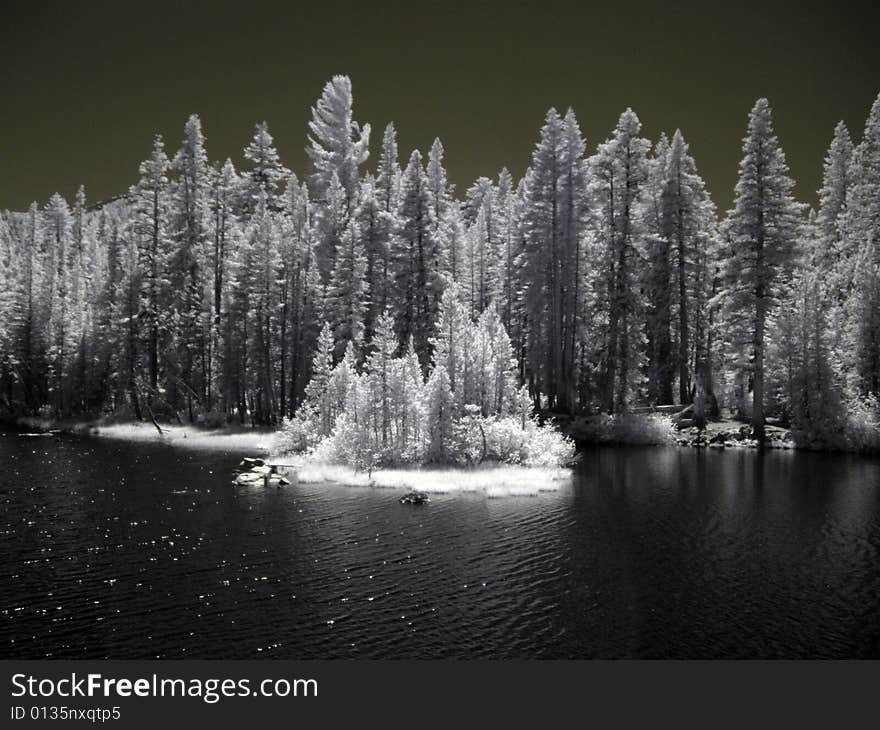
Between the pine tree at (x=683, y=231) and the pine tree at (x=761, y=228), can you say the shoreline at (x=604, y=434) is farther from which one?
the pine tree at (x=683, y=231)

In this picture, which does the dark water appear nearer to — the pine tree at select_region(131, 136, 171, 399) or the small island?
the small island

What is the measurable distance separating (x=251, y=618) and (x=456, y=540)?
757cm

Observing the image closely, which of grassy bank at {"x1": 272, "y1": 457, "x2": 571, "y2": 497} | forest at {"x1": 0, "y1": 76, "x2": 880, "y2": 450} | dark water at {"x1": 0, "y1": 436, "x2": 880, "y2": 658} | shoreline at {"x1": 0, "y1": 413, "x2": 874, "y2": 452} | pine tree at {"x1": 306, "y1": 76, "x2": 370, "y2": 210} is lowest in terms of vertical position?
dark water at {"x1": 0, "y1": 436, "x2": 880, "y2": 658}

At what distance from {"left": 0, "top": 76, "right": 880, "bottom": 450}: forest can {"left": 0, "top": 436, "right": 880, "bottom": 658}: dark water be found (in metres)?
10.3

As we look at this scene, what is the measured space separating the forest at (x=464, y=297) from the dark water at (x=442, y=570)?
33.6ft

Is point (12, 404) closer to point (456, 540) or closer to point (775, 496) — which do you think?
point (456, 540)

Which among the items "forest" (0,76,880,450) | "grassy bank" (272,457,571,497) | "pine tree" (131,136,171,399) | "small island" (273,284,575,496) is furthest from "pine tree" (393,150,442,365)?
"pine tree" (131,136,171,399)

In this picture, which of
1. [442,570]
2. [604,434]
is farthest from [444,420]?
[442,570]

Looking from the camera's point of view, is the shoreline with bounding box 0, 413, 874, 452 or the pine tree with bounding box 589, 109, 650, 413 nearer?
the shoreline with bounding box 0, 413, 874, 452

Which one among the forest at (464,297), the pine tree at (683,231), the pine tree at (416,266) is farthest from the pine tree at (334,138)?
the pine tree at (683,231)

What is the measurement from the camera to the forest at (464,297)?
37594 mm

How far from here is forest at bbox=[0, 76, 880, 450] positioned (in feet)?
123

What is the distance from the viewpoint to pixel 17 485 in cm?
2777

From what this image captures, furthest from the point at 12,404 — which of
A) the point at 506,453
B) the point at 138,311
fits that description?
the point at 506,453
